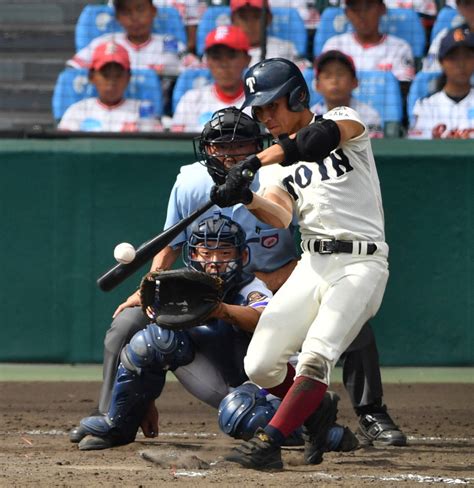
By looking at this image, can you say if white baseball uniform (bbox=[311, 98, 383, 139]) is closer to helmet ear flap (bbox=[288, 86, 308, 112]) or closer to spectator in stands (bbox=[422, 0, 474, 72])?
spectator in stands (bbox=[422, 0, 474, 72])

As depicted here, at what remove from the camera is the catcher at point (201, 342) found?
4.56 meters

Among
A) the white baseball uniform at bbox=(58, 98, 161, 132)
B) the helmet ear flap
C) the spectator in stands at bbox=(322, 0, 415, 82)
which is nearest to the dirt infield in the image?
the helmet ear flap

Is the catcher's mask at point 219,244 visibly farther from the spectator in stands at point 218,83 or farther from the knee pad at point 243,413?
the spectator in stands at point 218,83

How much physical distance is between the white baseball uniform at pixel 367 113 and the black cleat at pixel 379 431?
273 centimetres

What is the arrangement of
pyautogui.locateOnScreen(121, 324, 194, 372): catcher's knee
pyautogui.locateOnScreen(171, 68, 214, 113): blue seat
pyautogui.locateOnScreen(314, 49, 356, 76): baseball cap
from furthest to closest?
pyautogui.locateOnScreen(171, 68, 214, 113): blue seat → pyautogui.locateOnScreen(314, 49, 356, 76): baseball cap → pyautogui.locateOnScreen(121, 324, 194, 372): catcher's knee

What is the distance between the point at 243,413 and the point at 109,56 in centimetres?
395

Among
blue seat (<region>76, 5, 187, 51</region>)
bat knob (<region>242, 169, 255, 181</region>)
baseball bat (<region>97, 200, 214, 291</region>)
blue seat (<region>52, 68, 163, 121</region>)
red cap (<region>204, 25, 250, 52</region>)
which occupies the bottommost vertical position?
baseball bat (<region>97, 200, 214, 291</region>)

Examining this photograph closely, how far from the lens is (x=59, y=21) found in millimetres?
8500

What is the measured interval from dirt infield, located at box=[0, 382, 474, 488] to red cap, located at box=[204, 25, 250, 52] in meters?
2.31

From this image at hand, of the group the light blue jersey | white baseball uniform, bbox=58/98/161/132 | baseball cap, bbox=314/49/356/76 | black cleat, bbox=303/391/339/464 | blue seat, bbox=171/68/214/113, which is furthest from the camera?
blue seat, bbox=171/68/214/113

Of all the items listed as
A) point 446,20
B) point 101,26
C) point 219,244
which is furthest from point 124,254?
point 446,20

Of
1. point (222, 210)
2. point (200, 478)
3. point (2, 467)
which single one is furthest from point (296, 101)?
point (2, 467)

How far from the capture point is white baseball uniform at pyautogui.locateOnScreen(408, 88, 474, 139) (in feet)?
24.9

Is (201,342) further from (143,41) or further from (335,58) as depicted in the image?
(143,41)
